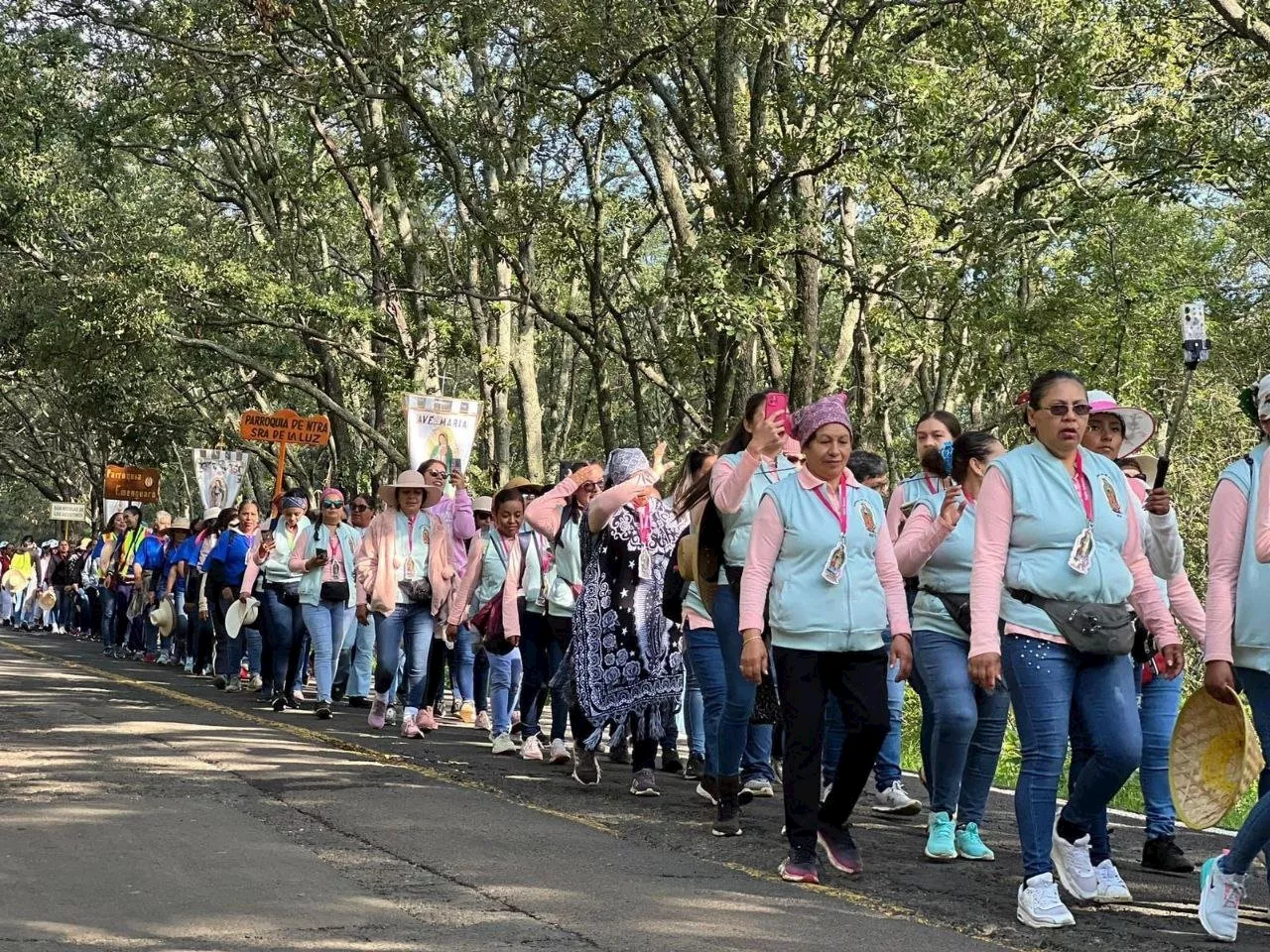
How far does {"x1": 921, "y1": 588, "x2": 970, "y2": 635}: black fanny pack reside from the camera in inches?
328

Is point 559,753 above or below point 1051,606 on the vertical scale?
below

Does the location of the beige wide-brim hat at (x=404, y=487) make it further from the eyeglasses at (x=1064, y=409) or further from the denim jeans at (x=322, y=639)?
the eyeglasses at (x=1064, y=409)

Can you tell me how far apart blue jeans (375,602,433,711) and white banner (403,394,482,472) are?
692cm

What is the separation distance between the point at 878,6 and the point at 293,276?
15132 mm

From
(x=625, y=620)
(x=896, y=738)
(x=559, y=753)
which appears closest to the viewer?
(x=896, y=738)

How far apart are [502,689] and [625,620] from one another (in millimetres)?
2372

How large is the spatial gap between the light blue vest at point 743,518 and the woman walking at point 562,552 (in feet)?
8.03

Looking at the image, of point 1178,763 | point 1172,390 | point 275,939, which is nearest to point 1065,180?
point 1172,390

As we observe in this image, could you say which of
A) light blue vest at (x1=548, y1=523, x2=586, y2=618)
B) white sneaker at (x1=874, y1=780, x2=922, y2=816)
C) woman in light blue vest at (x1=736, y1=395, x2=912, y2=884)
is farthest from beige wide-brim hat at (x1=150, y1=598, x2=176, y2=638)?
woman in light blue vest at (x1=736, y1=395, x2=912, y2=884)

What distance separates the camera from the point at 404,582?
14.4 metres

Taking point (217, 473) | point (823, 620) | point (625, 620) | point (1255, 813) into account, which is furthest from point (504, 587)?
point (217, 473)

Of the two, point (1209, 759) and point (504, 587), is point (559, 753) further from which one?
point (1209, 759)

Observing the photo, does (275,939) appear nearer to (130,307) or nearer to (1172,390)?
(130,307)

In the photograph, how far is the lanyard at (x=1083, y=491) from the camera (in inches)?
267
